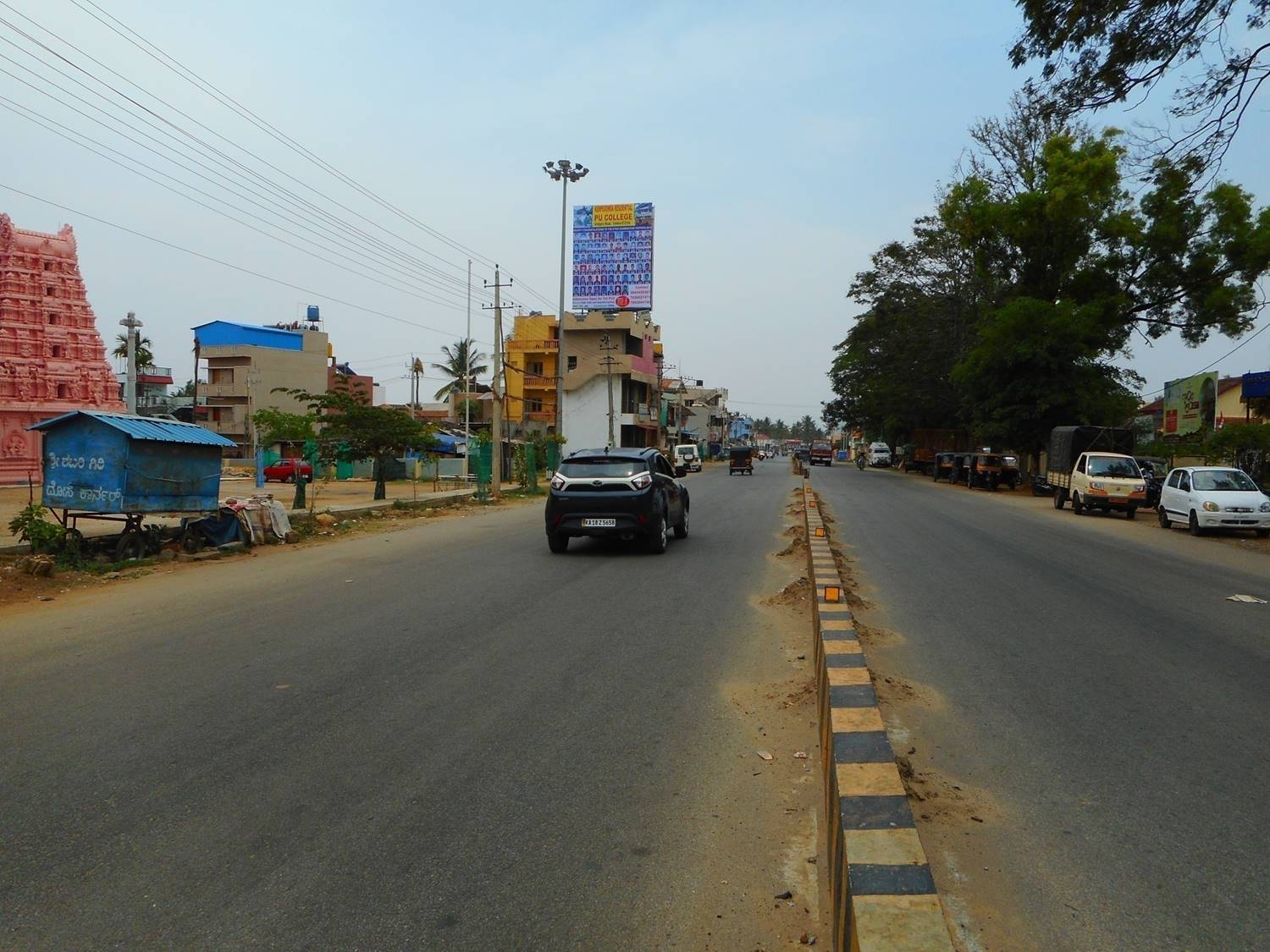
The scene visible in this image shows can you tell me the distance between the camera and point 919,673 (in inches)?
271

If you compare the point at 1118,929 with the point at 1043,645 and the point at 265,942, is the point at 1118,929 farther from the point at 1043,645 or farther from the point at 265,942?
the point at 1043,645

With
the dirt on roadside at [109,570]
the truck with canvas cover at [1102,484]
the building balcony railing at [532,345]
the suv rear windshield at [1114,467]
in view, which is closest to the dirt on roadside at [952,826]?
the dirt on roadside at [109,570]

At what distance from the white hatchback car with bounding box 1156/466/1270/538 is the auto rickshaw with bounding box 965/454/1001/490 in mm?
18957

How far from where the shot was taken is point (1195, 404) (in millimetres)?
39031

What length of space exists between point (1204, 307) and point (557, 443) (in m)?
26.5

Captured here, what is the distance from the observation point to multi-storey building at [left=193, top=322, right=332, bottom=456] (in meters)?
65.4

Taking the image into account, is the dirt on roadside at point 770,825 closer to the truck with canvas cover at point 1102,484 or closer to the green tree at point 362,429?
the green tree at point 362,429

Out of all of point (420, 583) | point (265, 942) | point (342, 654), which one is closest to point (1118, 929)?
point (265, 942)

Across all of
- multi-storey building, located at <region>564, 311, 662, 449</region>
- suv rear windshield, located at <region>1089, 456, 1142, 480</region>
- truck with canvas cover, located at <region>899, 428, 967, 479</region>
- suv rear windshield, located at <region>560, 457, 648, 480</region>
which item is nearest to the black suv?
suv rear windshield, located at <region>560, 457, 648, 480</region>

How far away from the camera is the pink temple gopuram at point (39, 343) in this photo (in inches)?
1241

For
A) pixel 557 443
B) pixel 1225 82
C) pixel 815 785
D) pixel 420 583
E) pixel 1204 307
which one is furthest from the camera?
pixel 557 443

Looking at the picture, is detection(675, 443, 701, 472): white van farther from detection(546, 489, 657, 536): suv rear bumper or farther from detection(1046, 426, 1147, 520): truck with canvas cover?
detection(546, 489, 657, 536): suv rear bumper

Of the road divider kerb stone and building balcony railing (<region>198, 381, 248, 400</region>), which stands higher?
building balcony railing (<region>198, 381, 248, 400</region>)

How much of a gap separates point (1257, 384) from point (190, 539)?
31.3 metres
